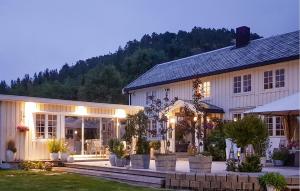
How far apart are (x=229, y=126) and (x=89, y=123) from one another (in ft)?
30.2

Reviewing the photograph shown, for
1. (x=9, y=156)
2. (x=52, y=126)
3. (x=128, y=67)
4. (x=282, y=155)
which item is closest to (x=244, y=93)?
(x=282, y=155)

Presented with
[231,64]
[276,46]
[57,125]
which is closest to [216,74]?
[231,64]

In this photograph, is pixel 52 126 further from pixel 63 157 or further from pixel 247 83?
pixel 247 83

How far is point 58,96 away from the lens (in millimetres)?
44781

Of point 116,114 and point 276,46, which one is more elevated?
point 276,46

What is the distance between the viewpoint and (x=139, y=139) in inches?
558

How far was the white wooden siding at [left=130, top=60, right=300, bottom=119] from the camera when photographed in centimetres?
1792

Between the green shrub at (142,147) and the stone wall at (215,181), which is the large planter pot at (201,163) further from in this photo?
the green shrub at (142,147)

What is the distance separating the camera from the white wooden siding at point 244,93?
1792 cm

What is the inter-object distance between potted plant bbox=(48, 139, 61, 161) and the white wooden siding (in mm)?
7547

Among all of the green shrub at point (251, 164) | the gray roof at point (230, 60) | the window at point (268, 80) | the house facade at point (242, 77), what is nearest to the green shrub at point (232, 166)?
the green shrub at point (251, 164)

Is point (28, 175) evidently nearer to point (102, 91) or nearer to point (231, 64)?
point (231, 64)

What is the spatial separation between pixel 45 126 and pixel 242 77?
852 cm

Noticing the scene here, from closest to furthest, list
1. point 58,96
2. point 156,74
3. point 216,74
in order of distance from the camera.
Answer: point 216,74
point 156,74
point 58,96
